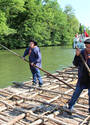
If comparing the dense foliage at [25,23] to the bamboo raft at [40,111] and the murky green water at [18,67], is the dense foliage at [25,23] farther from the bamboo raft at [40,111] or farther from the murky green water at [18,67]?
the bamboo raft at [40,111]

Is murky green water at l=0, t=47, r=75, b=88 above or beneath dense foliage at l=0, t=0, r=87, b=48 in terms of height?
beneath

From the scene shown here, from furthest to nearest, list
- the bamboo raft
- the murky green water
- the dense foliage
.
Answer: the dense foliage → the murky green water → the bamboo raft

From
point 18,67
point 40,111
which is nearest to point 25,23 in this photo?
point 18,67

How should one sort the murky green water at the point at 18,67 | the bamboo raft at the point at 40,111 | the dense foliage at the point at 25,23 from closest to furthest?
the bamboo raft at the point at 40,111
the murky green water at the point at 18,67
the dense foliage at the point at 25,23

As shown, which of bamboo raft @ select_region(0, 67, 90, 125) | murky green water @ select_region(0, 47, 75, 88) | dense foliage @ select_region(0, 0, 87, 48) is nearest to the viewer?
bamboo raft @ select_region(0, 67, 90, 125)

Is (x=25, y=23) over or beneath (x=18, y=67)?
over

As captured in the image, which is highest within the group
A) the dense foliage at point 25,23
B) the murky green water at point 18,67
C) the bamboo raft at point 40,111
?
the dense foliage at point 25,23

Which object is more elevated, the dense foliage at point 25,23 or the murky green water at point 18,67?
the dense foliage at point 25,23

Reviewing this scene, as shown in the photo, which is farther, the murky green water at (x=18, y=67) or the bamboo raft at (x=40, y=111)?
the murky green water at (x=18, y=67)

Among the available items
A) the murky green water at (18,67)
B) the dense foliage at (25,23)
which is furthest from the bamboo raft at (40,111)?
the dense foliage at (25,23)

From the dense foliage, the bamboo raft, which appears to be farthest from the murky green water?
the dense foliage

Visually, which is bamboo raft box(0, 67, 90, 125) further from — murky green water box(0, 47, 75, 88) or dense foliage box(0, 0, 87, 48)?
dense foliage box(0, 0, 87, 48)

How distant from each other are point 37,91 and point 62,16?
48.9 meters

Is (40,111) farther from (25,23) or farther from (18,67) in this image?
(25,23)
